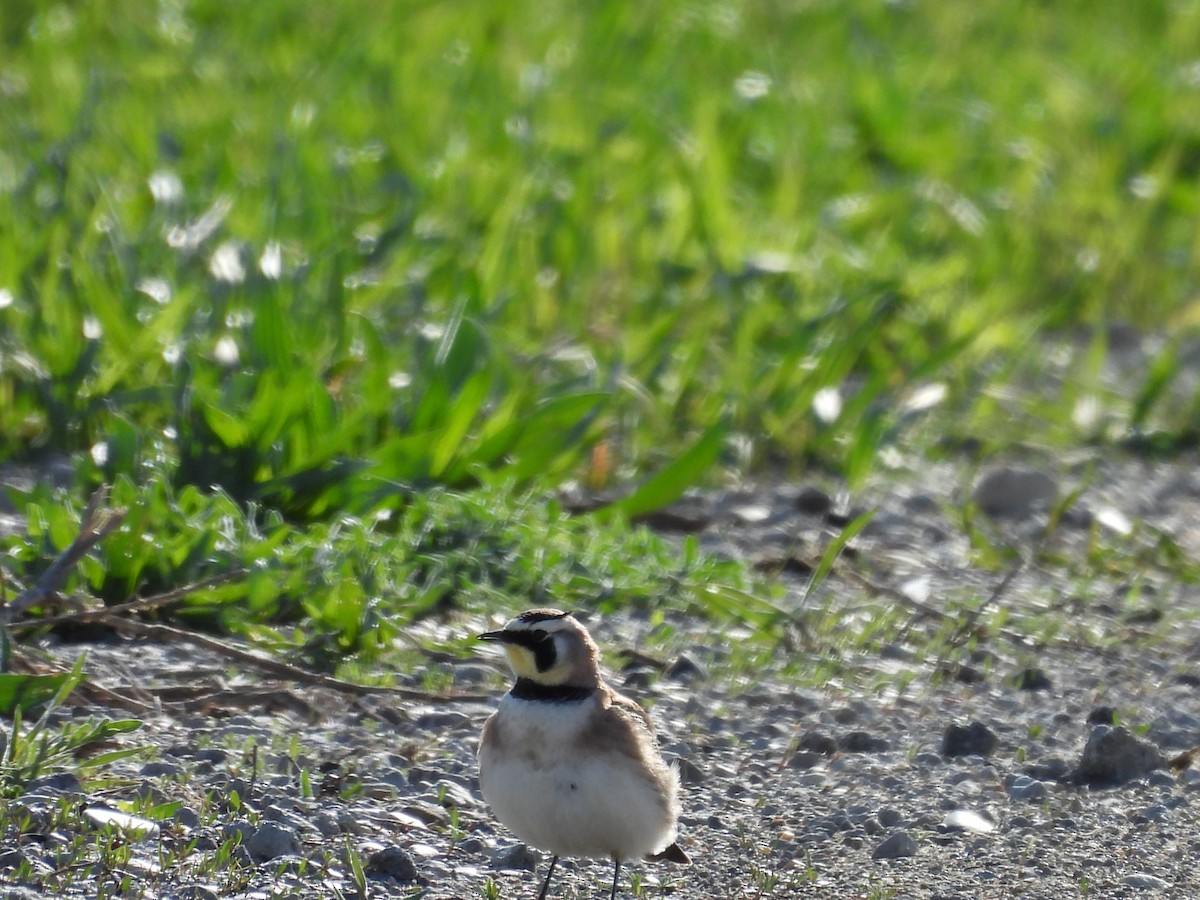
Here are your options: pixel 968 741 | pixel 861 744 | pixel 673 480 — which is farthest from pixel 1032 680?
pixel 673 480

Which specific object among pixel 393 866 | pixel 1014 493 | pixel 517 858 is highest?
pixel 393 866

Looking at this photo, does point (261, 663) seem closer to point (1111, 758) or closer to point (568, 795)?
point (568, 795)

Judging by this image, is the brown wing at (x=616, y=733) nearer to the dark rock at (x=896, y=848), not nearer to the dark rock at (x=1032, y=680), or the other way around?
the dark rock at (x=896, y=848)

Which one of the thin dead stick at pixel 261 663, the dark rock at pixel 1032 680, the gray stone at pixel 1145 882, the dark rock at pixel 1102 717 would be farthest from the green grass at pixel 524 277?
the gray stone at pixel 1145 882

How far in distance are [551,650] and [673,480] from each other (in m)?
1.92

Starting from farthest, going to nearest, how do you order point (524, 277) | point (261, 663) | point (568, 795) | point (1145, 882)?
point (524, 277) → point (261, 663) → point (1145, 882) → point (568, 795)

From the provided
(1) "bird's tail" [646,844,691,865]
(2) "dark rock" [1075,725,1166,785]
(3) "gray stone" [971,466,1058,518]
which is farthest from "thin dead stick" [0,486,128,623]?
(3) "gray stone" [971,466,1058,518]

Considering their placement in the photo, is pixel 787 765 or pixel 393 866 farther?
pixel 787 765

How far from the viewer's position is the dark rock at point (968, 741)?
155 inches

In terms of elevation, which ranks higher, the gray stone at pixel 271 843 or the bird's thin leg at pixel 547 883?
the gray stone at pixel 271 843

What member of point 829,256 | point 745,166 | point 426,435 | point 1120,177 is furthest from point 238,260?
point 1120,177

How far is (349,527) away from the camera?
455 cm

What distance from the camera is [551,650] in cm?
329

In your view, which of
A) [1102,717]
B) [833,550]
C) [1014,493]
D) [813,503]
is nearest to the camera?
[1102,717]
